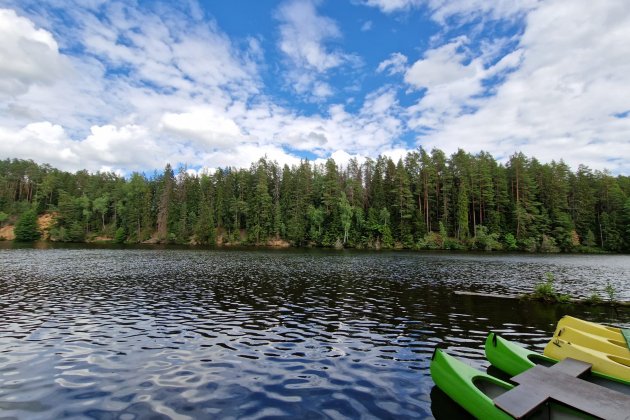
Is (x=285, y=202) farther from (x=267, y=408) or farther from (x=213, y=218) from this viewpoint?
(x=267, y=408)

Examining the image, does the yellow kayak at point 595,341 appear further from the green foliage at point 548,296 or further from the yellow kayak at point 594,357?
the green foliage at point 548,296

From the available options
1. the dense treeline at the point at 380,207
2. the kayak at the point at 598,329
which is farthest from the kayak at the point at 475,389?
the dense treeline at the point at 380,207

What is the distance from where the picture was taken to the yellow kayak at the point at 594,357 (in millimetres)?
9603

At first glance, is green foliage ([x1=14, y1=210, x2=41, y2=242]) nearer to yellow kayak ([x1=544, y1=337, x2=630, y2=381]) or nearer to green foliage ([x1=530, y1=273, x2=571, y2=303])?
green foliage ([x1=530, y1=273, x2=571, y2=303])

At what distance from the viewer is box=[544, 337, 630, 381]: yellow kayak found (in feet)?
31.5

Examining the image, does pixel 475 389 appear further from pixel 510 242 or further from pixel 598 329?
pixel 510 242

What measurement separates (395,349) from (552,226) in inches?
3954

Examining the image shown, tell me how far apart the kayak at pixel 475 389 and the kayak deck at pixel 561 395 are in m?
0.19

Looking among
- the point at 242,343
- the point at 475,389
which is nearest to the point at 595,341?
the point at 475,389

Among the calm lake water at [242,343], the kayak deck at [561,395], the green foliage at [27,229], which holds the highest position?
the green foliage at [27,229]

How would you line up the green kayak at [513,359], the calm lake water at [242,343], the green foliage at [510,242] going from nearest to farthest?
the calm lake water at [242,343] < the green kayak at [513,359] < the green foliage at [510,242]

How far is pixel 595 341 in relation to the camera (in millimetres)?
11758

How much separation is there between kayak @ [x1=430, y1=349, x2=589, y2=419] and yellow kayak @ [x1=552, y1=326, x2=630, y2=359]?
5177mm

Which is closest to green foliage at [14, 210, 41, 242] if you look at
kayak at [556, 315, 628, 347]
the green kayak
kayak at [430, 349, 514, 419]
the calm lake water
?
the calm lake water
